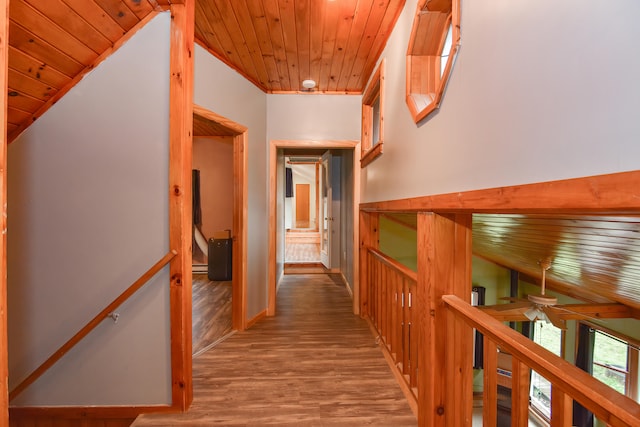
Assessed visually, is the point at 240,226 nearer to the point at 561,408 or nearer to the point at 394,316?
the point at 394,316

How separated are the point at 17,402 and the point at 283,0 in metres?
2.98

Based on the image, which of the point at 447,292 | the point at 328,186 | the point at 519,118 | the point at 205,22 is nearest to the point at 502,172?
the point at 519,118

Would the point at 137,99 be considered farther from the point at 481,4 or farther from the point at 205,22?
the point at 481,4

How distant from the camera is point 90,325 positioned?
5.44 ft

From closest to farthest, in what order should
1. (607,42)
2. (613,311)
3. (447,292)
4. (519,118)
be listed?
(607,42), (519,118), (447,292), (613,311)

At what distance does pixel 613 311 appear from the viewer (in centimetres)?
244

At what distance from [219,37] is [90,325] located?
2.13 m

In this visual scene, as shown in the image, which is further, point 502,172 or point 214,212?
point 214,212

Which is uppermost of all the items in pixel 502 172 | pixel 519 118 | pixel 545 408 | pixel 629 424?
pixel 519 118

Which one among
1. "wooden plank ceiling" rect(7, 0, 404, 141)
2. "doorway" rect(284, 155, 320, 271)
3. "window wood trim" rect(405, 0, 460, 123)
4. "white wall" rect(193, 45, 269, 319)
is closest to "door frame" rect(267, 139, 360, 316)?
"white wall" rect(193, 45, 269, 319)

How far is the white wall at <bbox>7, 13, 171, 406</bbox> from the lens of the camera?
5.51 feet

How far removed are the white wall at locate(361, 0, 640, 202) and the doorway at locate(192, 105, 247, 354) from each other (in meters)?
1.89

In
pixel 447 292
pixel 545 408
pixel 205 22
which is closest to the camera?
pixel 447 292

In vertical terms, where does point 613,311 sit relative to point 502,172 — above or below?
below
